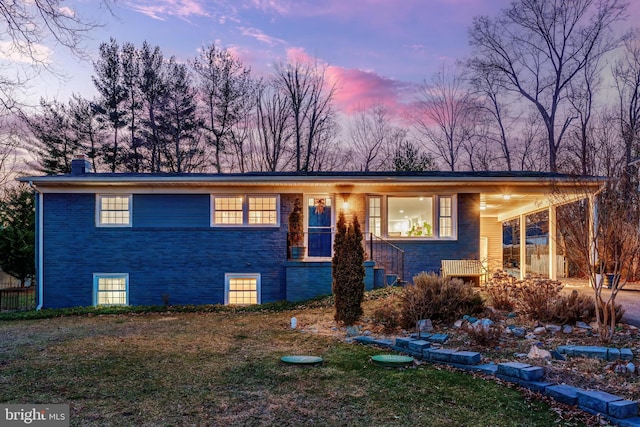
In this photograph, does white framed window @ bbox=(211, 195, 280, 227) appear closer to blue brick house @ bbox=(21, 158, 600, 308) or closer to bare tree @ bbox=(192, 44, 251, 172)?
blue brick house @ bbox=(21, 158, 600, 308)

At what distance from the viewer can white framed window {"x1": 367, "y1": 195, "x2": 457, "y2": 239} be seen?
13578 millimetres

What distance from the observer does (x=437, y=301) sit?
820cm

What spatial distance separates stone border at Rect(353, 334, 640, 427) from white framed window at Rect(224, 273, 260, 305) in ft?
21.6

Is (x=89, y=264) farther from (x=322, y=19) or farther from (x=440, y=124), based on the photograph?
(x=440, y=124)

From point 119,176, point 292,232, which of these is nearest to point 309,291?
point 292,232

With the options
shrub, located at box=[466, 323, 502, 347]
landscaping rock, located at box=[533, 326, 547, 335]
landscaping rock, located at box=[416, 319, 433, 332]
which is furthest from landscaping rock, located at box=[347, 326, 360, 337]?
landscaping rock, located at box=[533, 326, 547, 335]

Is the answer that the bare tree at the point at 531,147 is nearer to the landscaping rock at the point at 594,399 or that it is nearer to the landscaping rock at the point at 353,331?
the landscaping rock at the point at 353,331

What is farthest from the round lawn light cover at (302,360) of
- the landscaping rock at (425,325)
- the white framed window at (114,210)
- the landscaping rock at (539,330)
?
the white framed window at (114,210)

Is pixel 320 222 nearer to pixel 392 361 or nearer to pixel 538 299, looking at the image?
pixel 538 299

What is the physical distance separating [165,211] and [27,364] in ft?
25.2

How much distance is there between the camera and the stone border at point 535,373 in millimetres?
3832

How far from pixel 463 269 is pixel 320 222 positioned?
4291 mm

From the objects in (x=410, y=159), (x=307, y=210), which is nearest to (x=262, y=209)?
(x=307, y=210)

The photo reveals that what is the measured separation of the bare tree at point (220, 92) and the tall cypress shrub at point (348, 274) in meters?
18.9
